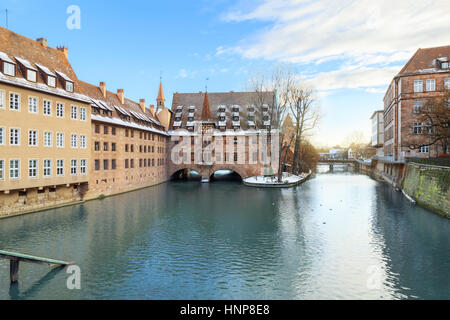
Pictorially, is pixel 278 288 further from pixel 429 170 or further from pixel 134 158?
pixel 134 158

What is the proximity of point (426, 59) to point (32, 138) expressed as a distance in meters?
47.4

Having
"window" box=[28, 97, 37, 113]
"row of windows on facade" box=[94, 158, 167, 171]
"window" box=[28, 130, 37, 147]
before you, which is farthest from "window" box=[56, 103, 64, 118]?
"row of windows on facade" box=[94, 158, 167, 171]

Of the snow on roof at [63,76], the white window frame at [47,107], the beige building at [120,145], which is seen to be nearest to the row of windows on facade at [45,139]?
the white window frame at [47,107]

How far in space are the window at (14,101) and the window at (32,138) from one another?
77.6 inches

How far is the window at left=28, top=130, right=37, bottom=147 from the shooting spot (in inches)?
856

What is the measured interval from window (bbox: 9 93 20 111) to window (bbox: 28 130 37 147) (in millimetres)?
1972

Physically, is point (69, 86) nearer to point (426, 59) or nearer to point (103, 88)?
point (103, 88)

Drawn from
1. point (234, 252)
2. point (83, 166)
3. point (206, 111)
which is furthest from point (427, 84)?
point (83, 166)

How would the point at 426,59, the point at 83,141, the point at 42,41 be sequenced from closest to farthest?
the point at 42,41
the point at 83,141
the point at 426,59

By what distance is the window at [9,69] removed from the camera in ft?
66.0

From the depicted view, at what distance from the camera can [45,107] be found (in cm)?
2309

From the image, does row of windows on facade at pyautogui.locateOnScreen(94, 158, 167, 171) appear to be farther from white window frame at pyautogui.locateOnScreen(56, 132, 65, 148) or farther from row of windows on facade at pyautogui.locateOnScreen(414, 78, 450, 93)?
row of windows on facade at pyautogui.locateOnScreen(414, 78, 450, 93)

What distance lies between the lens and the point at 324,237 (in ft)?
56.7
